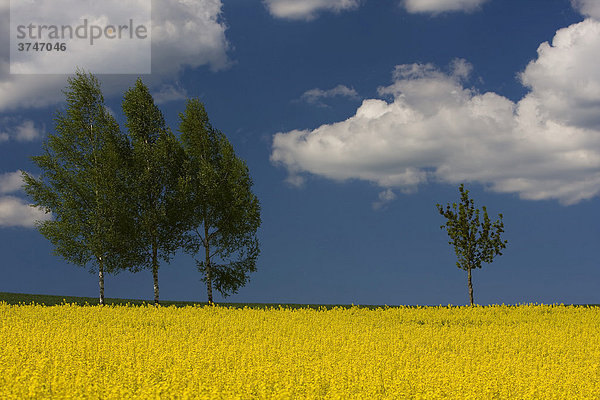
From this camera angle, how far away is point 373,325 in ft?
60.3

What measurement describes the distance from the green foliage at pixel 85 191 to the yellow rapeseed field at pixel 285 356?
7.62m

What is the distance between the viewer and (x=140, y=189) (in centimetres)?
2858

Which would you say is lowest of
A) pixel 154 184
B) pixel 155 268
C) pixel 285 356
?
pixel 285 356

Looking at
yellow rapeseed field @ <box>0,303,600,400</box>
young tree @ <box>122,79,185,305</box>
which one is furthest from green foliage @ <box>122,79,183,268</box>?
yellow rapeseed field @ <box>0,303,600,400</box>

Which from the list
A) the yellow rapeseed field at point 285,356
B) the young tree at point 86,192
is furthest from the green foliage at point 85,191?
the yellow rapeseed field at point 285,356

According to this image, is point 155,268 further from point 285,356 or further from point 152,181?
point 285,356

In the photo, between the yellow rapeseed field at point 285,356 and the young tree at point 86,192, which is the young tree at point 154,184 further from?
the yellow rapeseed field at point 285,356

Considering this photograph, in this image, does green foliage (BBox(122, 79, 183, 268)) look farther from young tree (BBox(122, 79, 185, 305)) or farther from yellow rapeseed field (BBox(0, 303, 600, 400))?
yellow rapeseed field (BBox(0, 303, 600, 400))

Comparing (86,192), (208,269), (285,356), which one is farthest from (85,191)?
(285,356)

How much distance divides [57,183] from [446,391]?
25.3 metres

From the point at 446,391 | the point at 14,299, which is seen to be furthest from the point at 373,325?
the point at 14,299

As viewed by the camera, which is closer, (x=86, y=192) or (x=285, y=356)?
(x=285, y=356)

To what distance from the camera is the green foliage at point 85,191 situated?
1075 inches

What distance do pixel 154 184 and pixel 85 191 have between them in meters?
3.69
